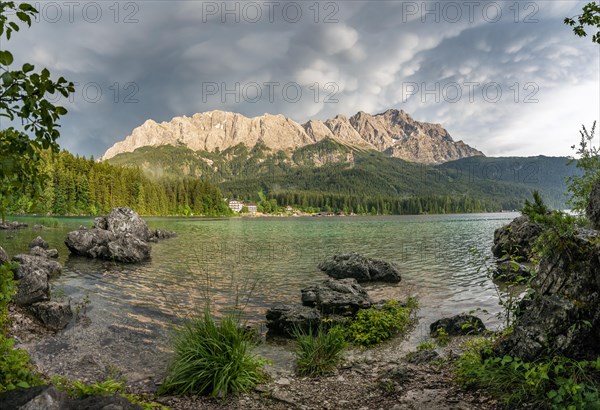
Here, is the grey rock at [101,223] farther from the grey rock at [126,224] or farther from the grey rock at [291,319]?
the grey rock at [291,319]

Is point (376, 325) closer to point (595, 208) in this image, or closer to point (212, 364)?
point (212, 364)

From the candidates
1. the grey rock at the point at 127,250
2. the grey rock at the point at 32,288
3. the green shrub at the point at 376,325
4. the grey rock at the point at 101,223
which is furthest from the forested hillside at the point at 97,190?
the green shrub at the point at 376,325

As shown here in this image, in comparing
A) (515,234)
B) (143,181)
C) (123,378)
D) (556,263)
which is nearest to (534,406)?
(556,263)

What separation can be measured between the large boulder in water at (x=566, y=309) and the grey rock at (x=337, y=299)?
31.7 ft

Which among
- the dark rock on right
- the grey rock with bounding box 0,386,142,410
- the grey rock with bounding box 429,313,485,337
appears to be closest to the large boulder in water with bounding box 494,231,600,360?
the dark rock on right

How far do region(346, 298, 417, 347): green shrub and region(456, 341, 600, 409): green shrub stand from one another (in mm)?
6041

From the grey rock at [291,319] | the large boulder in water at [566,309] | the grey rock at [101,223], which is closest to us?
the large boulder in water at [566,309]

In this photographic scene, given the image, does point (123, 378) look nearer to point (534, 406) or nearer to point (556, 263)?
point (534, 406)

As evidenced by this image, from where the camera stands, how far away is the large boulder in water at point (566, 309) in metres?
6.15

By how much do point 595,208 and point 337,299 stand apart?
1099 cm

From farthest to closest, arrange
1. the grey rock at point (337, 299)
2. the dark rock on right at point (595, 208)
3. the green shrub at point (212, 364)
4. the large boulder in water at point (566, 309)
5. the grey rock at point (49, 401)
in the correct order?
the grey rock at point (337, 299), the dark rock on right at point (595, 208), the green shrub at point (212, 364), the large boulder in water at point (566, 309), the grey rock at point (49, 401)

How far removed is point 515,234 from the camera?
35812mm

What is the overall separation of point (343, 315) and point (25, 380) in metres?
12.2

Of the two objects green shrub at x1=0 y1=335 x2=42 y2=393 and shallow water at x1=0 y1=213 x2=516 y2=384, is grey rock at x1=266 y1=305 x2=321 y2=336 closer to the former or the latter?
Answer: shallow water at x1=0 y1=213 x2=516 y2=384
